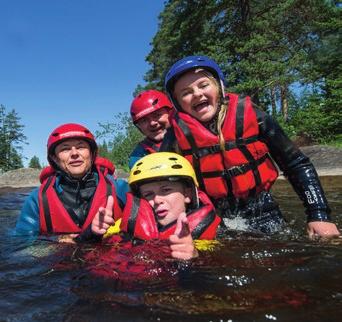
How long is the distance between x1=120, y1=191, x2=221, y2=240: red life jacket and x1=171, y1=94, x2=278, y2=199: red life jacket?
65cm

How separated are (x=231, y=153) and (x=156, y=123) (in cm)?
232

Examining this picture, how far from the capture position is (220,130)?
448 cm

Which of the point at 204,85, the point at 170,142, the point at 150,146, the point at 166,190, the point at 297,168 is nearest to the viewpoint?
the point at 166,190

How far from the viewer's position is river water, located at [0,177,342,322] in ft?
7.96

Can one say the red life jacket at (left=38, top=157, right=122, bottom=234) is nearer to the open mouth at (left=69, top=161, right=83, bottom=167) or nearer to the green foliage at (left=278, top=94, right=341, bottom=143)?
the open mouth at (left=69, top=161, right=83, bottom=167)

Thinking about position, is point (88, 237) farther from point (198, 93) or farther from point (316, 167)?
point (316, 167)

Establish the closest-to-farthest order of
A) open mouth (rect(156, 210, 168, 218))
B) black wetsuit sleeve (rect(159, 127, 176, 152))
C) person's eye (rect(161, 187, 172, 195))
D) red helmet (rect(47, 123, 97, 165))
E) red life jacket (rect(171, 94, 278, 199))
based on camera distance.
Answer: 1. open mouth (rect(156, 210, 168, 218))
2. person's eye (rect(161, 187, 172, 195))
3. red life jacket (rect(171, 94, 278, 199))
4. black wetsuit sleeve (rect(159, 127, 176, 152))
5. red helmet (rect(47, 123, 97, 165))

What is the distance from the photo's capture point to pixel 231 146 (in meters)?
4.50

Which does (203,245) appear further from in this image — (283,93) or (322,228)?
(283,93)

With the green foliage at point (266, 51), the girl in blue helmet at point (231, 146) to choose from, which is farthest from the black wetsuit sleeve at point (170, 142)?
the green foliage at point (266, 51)

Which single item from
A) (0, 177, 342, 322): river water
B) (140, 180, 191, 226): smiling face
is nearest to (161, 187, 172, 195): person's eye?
(140, 180, 191, 226): smiling face

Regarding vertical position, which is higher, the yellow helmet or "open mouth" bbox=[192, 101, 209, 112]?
"open mouth" bbox=[192, 101, 209, 112]

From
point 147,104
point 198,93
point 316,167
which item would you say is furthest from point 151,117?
point 316,167

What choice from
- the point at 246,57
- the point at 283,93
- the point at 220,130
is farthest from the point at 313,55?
the point at 220,130
